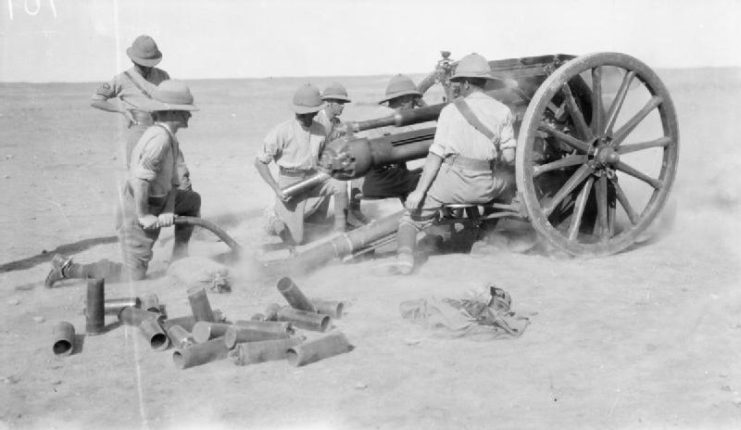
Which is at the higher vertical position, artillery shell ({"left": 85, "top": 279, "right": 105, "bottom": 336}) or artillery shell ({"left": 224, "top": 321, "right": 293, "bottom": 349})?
artillery shell ({"left": 224, "top": 321, "right": 293, "bottom": 349})

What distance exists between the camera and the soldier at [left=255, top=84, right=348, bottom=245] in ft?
27.8

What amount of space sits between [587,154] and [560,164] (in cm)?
38

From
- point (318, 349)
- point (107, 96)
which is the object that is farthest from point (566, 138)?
point (107, 96)

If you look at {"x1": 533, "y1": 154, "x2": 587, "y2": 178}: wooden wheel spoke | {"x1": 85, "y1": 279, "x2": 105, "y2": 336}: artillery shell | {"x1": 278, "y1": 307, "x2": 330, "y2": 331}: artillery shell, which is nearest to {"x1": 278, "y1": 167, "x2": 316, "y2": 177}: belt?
{"x1": 533, "y1": 154, "x2": 587, "y2": 178}: wooden wheel spoke

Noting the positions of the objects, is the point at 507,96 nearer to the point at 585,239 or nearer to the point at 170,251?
the point at 585,239

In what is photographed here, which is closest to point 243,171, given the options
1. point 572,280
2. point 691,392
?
point 572,280

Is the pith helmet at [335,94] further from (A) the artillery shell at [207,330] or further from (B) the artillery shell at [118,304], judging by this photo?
(A) the artillery shell at [207,330]

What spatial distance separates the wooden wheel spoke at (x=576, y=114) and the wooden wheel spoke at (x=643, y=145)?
373 mm

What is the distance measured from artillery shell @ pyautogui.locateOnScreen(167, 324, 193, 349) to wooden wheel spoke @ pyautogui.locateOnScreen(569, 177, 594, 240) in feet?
11.8

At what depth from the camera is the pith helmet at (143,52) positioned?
336 inches

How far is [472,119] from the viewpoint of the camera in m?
7.07

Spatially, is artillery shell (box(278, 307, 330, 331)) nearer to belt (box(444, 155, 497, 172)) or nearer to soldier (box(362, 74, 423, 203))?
belt (box(444, 155, 497, 172))

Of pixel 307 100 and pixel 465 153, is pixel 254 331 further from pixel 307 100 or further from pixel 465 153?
pixel 307 100

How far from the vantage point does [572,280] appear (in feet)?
23.0
